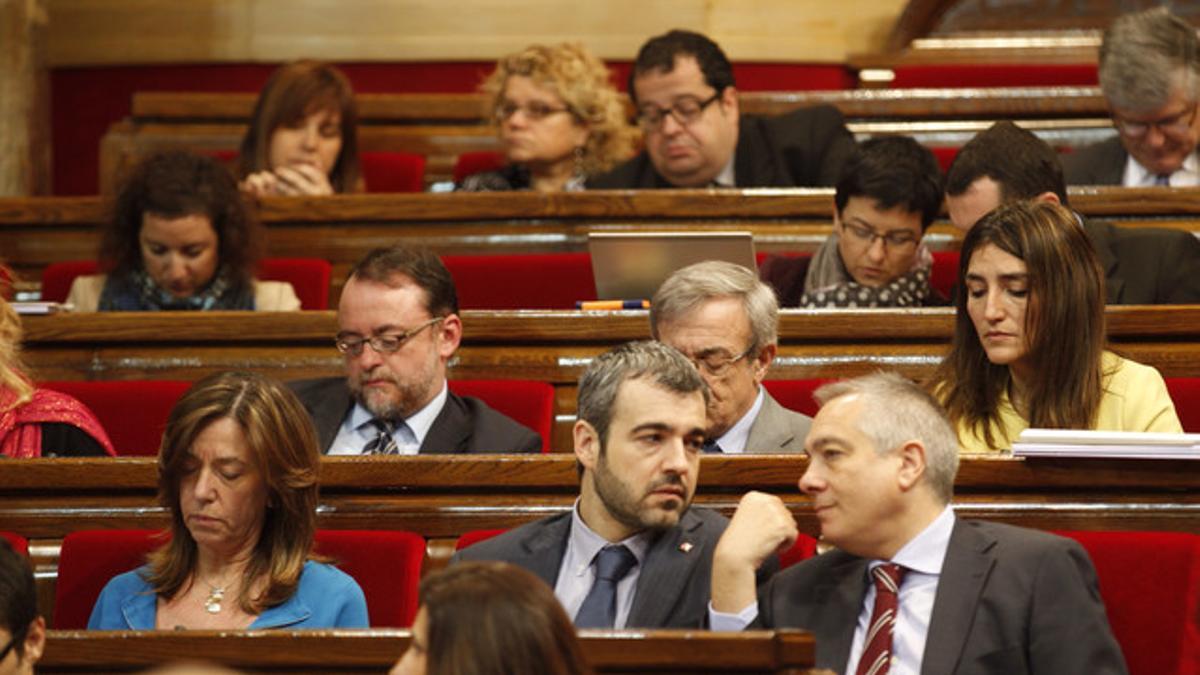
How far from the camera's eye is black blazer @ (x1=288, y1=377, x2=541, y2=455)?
85.2 inches

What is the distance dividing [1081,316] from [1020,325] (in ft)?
0.20

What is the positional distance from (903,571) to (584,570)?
29 cm

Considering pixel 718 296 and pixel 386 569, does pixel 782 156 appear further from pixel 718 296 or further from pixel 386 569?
pixel 386 569

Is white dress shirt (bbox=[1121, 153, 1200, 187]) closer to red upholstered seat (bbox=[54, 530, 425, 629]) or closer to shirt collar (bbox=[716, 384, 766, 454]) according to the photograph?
shirt collar (bbox=[716, 384, 766, 454])

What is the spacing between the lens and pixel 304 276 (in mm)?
2807

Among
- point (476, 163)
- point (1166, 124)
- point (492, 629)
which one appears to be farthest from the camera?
point (476, 163)

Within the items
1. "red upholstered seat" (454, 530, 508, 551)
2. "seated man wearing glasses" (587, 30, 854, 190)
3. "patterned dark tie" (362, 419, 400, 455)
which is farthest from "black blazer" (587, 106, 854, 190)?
"red upholstered seat" (454, 530, 508, 551)

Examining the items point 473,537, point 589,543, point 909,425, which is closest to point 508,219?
point 473,537

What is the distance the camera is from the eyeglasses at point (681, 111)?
2912mm

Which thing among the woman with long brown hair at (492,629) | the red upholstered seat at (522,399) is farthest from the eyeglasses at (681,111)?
the woman with long brown hair at (492,629)

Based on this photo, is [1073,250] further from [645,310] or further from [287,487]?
[287,487]

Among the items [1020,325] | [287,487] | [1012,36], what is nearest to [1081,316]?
[1020,325]

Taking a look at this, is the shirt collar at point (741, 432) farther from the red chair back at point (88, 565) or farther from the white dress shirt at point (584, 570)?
the red chair back at point (88, 565)

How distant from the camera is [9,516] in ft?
6.53
